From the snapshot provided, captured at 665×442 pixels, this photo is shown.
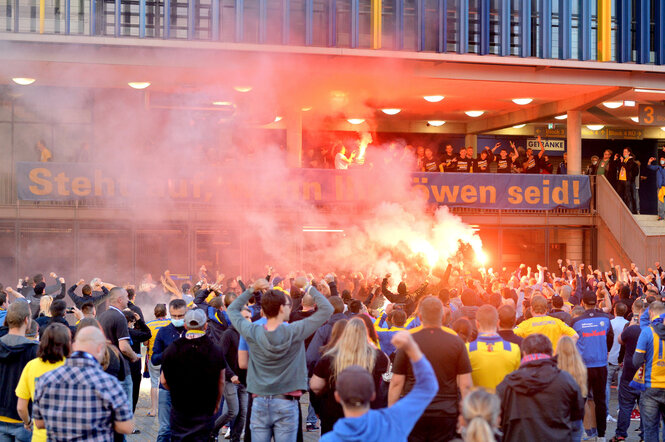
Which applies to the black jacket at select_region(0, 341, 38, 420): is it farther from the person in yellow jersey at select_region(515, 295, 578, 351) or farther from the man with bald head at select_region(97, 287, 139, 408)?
the person in yellow jersey at select_region(515, 295, 578, 351)

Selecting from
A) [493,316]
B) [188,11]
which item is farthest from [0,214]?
[493,316]

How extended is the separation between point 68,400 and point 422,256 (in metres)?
16.0

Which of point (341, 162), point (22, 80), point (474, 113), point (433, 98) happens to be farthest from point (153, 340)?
point (474, 113)

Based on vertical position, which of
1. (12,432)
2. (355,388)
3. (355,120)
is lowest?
(12,432)

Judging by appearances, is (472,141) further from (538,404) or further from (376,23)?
(538,404)

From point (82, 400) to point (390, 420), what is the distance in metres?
1.79

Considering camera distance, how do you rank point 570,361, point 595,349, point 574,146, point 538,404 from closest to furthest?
point 538,404, point 570,361, point 595,349, point 574,146

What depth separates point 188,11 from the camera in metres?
19.3

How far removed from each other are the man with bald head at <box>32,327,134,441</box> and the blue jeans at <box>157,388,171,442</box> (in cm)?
267

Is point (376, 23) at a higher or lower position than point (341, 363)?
higher

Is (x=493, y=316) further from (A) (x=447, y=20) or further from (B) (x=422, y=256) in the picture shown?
(A) (x=447, y=20)

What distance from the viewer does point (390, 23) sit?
2053cm

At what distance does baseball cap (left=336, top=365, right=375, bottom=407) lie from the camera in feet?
11.6

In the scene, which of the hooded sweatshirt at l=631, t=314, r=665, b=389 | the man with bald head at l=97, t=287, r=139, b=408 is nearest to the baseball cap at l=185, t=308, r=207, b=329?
the man with bald head at l=97, t=287, r=139, b=408
